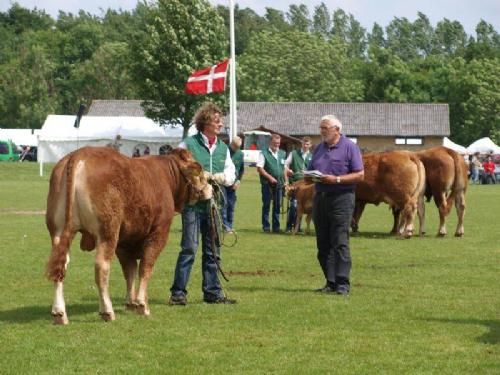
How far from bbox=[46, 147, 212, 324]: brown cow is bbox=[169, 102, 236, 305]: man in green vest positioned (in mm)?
687

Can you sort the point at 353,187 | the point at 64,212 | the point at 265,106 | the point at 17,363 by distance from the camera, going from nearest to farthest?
the point at 17,363
the point at 64,212
the point at 353,187
the point at 265,106

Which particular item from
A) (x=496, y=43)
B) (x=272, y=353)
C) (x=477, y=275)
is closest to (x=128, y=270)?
(x=272, y=353)

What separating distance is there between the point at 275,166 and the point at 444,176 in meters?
3.59

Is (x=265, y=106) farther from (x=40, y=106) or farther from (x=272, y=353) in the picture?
(x=272, y=353)

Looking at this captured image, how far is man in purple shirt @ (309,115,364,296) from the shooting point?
43.6 ft

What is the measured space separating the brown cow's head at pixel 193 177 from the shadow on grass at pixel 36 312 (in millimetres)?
1543

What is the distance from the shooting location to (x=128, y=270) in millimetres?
11602

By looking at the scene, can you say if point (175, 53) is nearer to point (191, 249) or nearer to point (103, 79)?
point (103, 79)

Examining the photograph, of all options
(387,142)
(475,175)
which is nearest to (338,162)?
(475,175)

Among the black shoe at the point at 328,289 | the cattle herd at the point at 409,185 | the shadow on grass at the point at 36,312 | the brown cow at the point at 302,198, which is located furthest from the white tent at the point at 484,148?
the shadow on grass at the point at 36,312

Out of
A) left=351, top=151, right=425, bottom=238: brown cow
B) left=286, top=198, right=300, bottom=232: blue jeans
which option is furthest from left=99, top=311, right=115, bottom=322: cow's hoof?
left=286, top=198, right=300, bottom=232: blue jeans

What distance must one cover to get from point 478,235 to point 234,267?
8.45 metres

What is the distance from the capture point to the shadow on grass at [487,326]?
989 cm

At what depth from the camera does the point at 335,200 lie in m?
13.4
